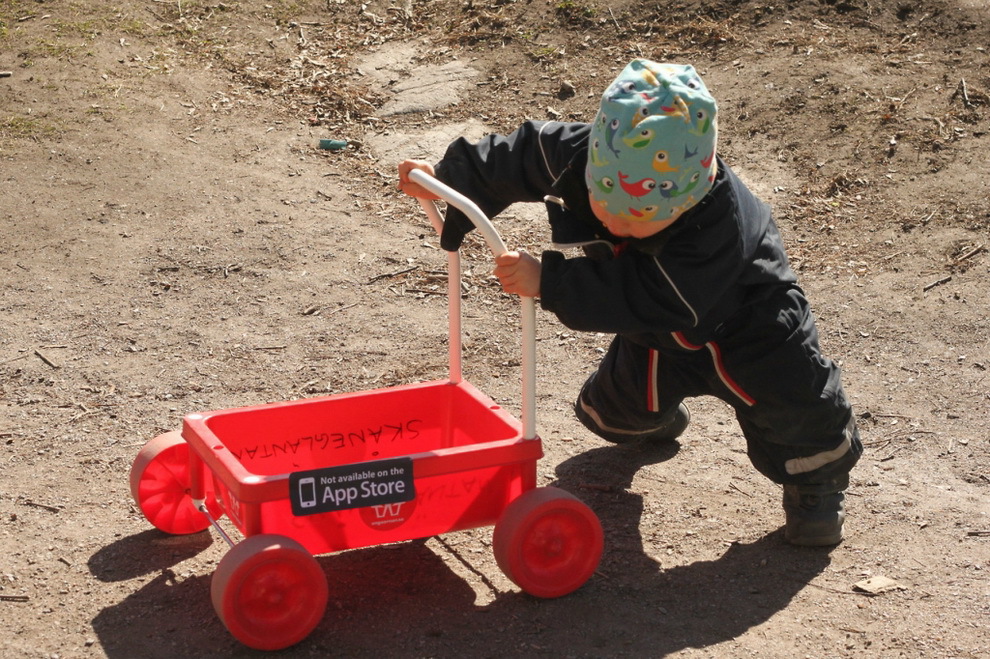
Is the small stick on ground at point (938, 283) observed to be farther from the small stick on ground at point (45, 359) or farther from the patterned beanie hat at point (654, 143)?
the small stick on ground at point (45, 359)

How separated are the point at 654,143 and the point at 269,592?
1.24m

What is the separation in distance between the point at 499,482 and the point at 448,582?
0.30m

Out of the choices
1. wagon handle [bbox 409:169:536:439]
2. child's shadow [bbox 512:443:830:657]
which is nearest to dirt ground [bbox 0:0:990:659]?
child's shadow [bbox 512:443:830:657]

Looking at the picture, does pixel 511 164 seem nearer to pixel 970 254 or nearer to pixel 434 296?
pixel 434 296

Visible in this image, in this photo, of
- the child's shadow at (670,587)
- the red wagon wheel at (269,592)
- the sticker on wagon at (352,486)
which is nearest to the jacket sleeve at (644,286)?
the sticker on wagon at (352,486)

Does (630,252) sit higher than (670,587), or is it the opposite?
(630,252)

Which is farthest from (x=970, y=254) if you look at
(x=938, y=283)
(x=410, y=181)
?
(x=410, y=181)

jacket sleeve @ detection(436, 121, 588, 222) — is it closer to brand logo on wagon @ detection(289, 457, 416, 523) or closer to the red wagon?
the red wagon

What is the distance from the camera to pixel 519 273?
2.59m

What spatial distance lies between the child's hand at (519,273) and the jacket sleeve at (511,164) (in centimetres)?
42

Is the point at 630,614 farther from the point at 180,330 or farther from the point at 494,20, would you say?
the point at 494,20

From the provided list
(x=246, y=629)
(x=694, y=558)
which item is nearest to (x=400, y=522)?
(x=246, y=629)

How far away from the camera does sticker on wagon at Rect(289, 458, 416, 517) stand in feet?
8.43

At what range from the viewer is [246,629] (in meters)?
2.54
